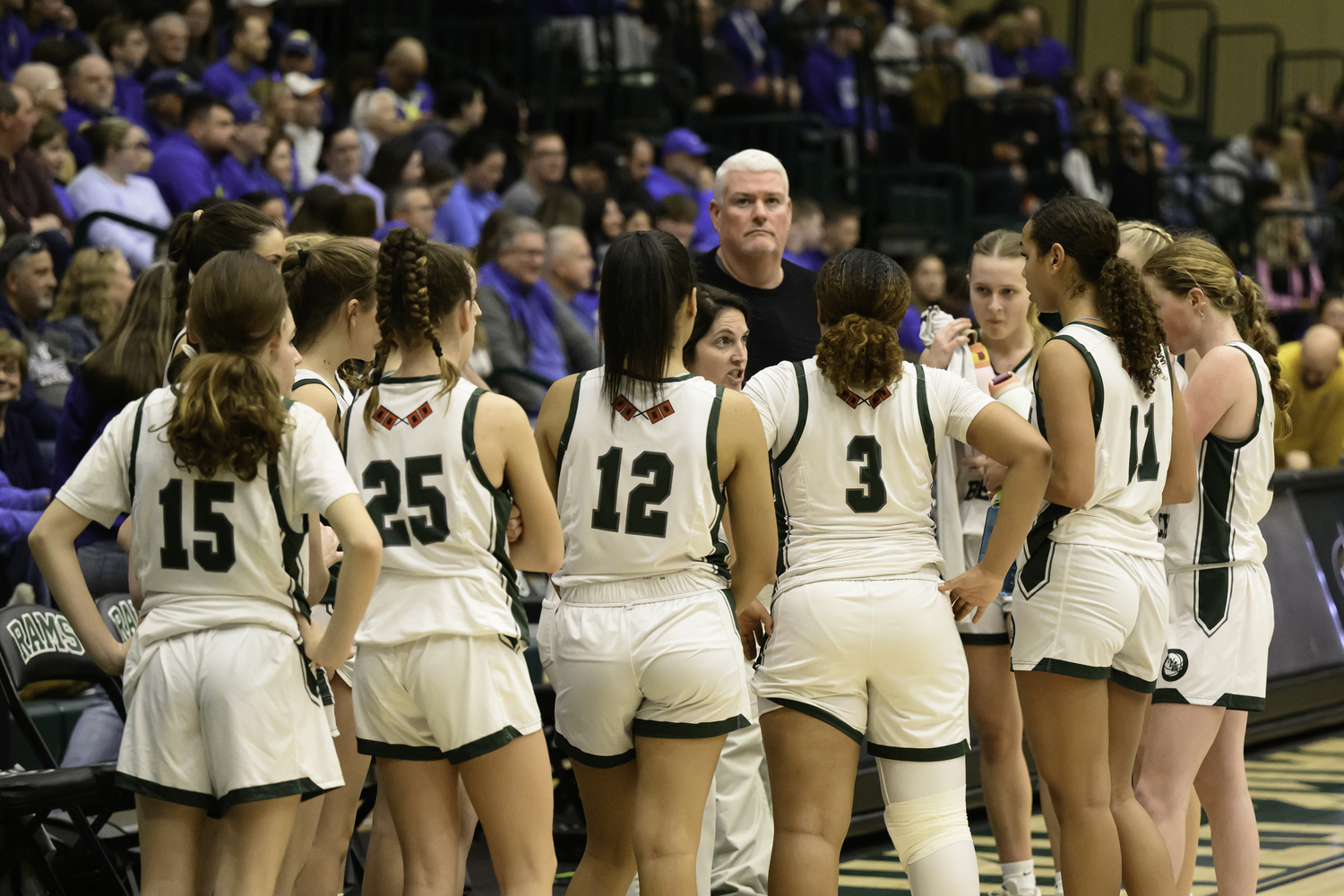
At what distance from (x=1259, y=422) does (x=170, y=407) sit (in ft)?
8.35

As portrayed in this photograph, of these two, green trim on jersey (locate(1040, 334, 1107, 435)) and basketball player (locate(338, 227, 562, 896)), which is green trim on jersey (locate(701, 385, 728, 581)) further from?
green trim on jersey (locate(1040, 334, 1107, 435))

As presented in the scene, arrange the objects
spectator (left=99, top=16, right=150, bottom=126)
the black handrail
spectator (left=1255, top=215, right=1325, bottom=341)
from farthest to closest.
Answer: spectator (left=1255, top=215, right=1325, bottom=341), spectator (left=99, top=16, right=150, bottom=126), the black handrail

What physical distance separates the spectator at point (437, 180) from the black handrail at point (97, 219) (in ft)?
6.20

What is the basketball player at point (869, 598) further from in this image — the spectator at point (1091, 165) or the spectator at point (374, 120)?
the spectator at point (1091, 165)

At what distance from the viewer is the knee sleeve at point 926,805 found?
3.28 m

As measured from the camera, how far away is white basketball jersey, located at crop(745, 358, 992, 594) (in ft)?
10.7

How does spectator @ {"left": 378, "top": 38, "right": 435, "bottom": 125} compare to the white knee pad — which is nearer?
the white knee pad

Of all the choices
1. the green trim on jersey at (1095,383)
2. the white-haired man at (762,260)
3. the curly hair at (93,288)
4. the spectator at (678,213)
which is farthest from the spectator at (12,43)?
the green trim on jersey at (1095,383)

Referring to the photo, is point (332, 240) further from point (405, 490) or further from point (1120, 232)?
point (1120, 232)

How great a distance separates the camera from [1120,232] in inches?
165

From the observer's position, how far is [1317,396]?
8047mm

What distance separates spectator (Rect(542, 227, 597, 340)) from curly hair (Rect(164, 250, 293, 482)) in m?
5.05

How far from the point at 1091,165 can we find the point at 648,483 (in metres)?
11.2

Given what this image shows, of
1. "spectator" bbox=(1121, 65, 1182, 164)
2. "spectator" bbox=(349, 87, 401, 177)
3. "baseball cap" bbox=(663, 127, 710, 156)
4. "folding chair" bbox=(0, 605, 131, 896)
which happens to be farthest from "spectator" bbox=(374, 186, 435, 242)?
"spectator" bbox=(1121, 65, 1182, 164)
